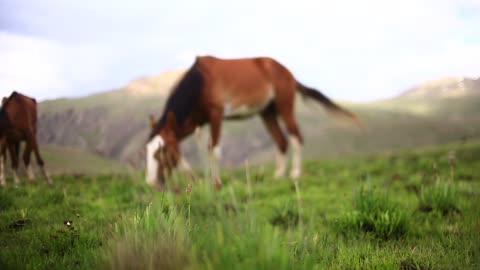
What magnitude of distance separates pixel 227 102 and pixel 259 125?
128620 millimetres

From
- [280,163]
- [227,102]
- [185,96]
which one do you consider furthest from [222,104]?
[280,163]

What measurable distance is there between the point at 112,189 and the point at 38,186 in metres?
2.00

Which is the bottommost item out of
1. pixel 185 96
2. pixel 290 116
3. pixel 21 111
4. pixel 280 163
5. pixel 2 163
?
pixel 280 163

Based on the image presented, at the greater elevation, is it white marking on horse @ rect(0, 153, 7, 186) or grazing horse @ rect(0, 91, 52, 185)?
grazing horse @ rect(0, 91, 52, 185)

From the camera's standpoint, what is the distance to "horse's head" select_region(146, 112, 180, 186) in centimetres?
589

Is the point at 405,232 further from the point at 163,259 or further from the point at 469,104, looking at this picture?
the point at 469,104

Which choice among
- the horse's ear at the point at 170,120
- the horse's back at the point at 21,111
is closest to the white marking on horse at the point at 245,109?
the horse's ear at the point at 170,120

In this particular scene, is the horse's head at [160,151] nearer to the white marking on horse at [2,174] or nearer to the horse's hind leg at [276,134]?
the white marking on horse at [2,174]

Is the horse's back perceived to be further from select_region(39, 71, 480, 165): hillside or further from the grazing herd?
the grazing herd

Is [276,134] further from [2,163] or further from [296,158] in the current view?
[2,163]

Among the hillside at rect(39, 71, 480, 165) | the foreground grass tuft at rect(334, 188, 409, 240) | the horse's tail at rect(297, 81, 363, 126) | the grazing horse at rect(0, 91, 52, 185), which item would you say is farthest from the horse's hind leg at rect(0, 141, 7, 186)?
the horse's tail at rect(297, 81, 363, 126)

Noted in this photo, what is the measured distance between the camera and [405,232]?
12.4 feet

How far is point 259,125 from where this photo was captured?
137 metres

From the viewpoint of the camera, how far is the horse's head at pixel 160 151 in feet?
19.3
